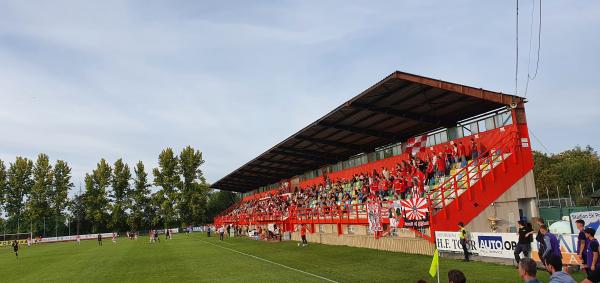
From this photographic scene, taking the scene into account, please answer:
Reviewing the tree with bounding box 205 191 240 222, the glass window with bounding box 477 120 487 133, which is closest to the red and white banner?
Answer: the glass window with bounding box 477 120 487 133

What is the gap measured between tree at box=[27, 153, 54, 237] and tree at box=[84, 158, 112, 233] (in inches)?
268

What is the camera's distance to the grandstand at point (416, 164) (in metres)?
20.7

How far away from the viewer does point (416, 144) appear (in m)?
31.9

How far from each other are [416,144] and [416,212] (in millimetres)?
12427

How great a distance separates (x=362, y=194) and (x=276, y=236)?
12.1m

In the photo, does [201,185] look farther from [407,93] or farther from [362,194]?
[407,93]

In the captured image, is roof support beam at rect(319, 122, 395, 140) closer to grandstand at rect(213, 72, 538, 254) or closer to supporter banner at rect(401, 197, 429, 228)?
grandstand at rect(213, 72, 538, 254)

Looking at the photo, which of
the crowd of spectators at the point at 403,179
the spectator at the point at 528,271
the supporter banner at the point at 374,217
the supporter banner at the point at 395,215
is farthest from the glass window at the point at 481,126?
the spectator at the point at 528,271

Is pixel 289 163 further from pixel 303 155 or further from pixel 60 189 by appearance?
pixel 60 189

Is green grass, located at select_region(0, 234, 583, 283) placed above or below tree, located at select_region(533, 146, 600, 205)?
below

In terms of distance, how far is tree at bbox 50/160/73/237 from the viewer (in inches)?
3280

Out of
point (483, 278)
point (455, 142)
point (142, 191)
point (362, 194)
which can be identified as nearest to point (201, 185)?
point (142, 191)

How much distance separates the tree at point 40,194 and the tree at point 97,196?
6.82 metres

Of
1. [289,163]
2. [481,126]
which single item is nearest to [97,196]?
[289,163]
